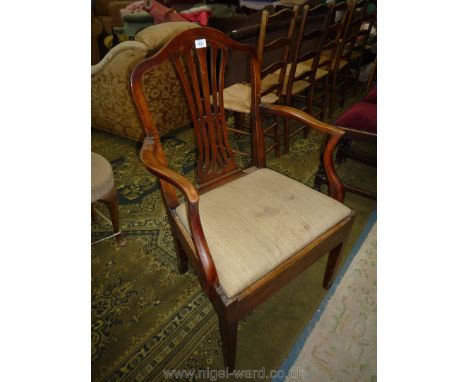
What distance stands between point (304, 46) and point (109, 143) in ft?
8.07

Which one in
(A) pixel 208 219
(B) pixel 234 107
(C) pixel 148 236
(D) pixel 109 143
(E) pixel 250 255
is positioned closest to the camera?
(E) pixel 250 255

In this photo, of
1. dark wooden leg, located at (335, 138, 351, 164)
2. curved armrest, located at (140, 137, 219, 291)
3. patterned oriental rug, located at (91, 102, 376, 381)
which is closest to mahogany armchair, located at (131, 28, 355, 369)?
curved armrest, located at (140, 137, 219, 291)

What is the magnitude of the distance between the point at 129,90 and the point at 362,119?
5.85 ft

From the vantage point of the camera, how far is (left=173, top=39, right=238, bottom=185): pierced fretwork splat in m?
1.15

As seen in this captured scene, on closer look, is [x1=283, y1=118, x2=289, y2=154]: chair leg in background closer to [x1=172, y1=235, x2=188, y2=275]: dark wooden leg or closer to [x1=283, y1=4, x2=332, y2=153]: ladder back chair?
[x1=283, y1=4, x2=332, y2=153]: ladder back chair

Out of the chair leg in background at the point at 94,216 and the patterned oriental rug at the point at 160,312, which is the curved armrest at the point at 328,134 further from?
the chair leg in background at the point at 94,216

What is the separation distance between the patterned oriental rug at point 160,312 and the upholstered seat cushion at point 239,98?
0.95m

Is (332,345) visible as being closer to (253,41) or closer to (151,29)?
(253,41)

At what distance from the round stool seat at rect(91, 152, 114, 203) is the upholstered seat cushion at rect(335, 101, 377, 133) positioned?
1.46m

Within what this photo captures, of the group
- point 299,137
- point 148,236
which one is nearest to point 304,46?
point 299,137

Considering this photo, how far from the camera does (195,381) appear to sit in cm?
121

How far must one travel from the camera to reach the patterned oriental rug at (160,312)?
4.15 ft

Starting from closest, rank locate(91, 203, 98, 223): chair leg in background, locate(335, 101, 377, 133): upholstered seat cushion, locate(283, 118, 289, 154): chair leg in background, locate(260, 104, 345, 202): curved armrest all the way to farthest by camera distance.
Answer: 1. locate(260, 104, 345, 202): curved armrest
2. locate(335, 101, 377, 133): upholstered seat cushion
3. locate(91, 203, 98, 223): chair leg in background
4. locate(283, 118, 289, 154): chair leg in background

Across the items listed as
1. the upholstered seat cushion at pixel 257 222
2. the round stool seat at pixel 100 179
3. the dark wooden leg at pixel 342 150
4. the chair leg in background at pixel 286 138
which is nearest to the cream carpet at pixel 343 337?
the upholstered seat cushion at pixel 257 222
